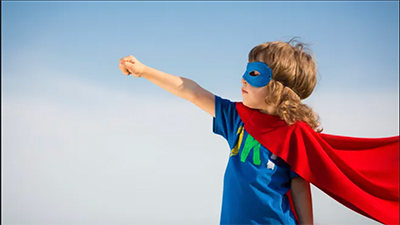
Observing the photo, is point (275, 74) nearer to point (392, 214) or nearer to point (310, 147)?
point (310, 147)

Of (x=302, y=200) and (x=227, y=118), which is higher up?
(x=227, y=118)

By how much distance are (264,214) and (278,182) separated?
128mm

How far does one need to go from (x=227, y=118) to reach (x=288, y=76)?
288mm

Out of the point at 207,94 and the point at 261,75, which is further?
the point at 207,94

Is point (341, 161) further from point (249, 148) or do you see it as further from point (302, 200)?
point (249, 148)

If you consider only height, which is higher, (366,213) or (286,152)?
(286,152)

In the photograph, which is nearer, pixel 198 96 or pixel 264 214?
pixel 264 214

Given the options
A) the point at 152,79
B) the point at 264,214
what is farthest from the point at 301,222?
the point at 152,79

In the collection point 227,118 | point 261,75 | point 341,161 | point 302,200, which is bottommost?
point 302,200

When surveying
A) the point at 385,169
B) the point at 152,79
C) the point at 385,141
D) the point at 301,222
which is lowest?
the point at 301,222

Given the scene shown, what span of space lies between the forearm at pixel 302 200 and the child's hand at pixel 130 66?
0.71 metres

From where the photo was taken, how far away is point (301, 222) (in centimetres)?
143

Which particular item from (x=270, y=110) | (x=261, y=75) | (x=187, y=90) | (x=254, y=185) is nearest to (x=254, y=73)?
(x=261, y=75)

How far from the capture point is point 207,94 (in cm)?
154
